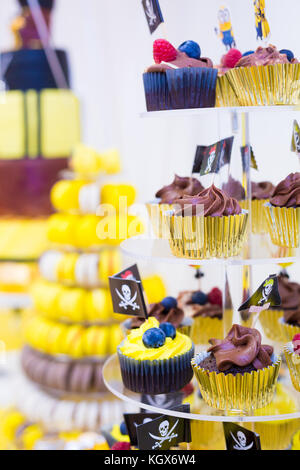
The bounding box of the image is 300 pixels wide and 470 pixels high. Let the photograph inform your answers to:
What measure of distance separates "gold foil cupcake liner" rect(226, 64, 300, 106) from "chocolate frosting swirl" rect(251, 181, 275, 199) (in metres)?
0.38

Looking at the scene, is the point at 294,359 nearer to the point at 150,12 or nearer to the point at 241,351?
the point at 241,351

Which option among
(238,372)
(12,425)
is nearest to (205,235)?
(238,372)

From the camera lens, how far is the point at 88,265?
2.68 meters

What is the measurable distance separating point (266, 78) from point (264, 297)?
21.5 inches

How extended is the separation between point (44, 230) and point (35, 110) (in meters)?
0.71

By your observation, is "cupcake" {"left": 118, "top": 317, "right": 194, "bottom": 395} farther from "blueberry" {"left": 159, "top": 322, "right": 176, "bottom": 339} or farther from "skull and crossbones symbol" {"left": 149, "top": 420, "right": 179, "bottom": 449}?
"skull and crossbones symbol" {"left": 149, "top": 420, "right": 179, "bottom": 449}

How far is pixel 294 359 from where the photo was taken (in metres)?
1.47

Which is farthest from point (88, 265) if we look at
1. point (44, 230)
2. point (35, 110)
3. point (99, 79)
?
point (99, 79)

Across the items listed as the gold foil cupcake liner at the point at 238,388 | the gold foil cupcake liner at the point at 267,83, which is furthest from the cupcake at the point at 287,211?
the gold foil cupcake liner at the point at 238,388

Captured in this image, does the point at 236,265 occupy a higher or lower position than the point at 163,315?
higher

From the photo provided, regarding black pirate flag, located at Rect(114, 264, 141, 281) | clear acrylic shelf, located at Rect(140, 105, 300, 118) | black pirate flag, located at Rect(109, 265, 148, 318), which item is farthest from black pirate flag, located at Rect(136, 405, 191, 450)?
clear acrylic shelf, located at Rect(140, 105, 300, 118)

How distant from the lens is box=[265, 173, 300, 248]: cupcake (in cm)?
158

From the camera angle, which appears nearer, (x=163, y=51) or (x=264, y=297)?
(x=264, y=297)

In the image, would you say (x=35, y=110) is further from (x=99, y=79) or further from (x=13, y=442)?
(x=13, y=442)
